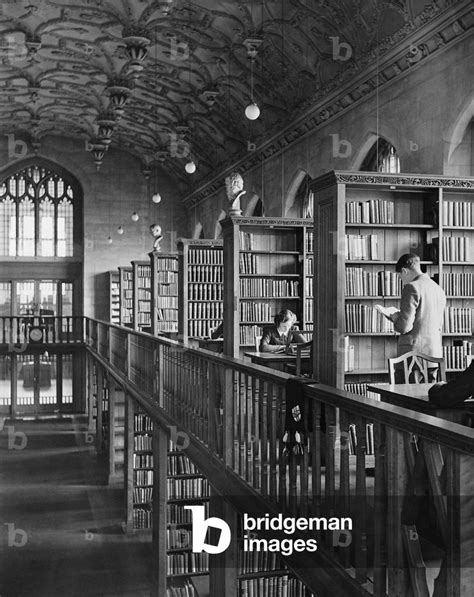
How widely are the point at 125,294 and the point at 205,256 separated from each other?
829 centimetres

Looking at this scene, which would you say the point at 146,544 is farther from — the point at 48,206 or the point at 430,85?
the point at 48,206

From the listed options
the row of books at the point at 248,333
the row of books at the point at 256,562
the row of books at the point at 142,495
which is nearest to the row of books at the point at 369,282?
the row of books at the point at 256,562

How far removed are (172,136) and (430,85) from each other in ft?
39.2

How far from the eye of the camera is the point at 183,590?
36.3ft

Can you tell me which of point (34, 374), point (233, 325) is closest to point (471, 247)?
point (233, 325)

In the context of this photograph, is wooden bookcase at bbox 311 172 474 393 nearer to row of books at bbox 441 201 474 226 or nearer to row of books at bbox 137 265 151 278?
row of books at bbox 441 201 474 226

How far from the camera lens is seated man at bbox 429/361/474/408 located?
12.6 feet

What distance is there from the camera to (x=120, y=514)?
14.4 metres

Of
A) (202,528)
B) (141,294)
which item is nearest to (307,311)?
(202,528)

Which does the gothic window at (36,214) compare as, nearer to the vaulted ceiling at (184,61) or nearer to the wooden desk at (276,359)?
the vaulted ceiling at (184,61)

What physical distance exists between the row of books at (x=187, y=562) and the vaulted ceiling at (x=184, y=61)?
7.53 meters

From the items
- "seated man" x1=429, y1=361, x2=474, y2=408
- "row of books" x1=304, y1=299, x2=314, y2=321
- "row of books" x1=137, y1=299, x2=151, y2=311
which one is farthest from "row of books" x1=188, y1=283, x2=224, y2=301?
"seated man" x1=429, y1=361, x2=474, y2=408

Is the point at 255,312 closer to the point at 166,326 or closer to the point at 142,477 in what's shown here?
the point at 142,477

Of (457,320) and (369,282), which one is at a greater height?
(369,282)
